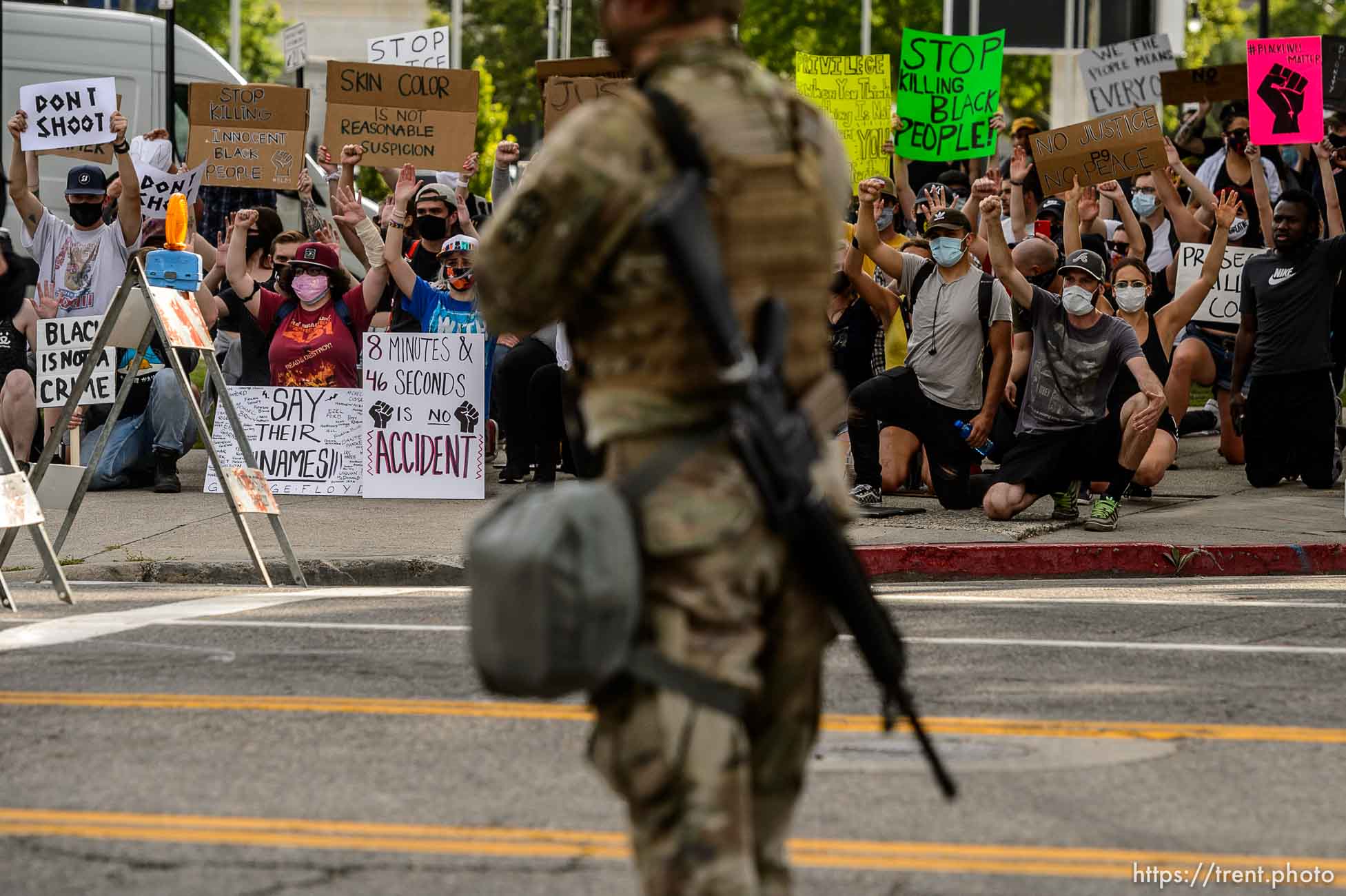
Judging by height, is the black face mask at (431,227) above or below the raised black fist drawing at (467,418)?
above

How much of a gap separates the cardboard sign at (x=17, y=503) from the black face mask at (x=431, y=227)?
19.8 feet

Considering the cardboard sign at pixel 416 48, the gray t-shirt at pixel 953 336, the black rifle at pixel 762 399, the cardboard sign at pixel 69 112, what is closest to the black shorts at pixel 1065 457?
the gray t-shirt at pixel 953 336

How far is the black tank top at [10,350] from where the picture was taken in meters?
14.4

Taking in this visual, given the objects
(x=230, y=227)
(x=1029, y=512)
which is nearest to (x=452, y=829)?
(x=1029, y=512)

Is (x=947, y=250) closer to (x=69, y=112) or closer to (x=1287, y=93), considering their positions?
(x=1287, y=93)

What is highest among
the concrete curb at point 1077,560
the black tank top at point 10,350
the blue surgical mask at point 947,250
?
the blue surgical mask at point 947,250

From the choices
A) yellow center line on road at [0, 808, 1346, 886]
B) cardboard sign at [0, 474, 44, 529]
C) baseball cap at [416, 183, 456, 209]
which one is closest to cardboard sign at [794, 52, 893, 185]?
baseball cap at [416, 183, 456, 209]

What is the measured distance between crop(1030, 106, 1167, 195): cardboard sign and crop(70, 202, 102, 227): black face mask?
689 centimetres

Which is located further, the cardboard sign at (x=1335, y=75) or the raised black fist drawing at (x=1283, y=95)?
the cardboard sign at (x=1335, y=75)

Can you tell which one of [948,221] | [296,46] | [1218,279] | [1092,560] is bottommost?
[1092,560]

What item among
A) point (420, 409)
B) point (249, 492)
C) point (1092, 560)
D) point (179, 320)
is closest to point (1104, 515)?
point (1092, 560)

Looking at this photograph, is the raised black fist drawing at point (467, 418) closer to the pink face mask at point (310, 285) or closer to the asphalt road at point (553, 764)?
the pink face mask at point (310, 285)

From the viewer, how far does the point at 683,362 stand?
131 inches

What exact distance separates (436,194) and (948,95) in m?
4.22
